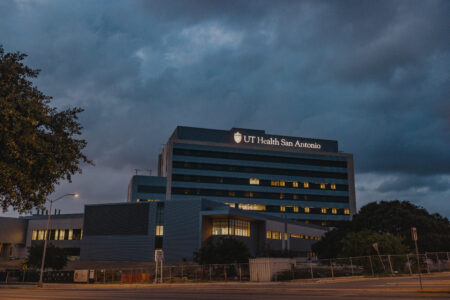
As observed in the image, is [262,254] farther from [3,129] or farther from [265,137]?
[3,129]

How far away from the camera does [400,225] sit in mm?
62469

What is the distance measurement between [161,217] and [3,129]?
6529cm

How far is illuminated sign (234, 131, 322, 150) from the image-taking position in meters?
123

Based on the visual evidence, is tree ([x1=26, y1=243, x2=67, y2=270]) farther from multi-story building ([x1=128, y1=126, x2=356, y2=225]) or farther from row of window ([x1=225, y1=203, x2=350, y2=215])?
row of window ([x1=225, y1=203, x2=350, y2=215])

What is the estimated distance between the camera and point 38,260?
60.1 m

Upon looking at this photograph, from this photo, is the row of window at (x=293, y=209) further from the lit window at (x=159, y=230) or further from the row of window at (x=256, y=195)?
the lit window at (x=159, y=230)

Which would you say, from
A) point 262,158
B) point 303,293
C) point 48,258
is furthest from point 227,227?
point 303,293

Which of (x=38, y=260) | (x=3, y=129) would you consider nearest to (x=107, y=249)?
(x=38, y=260)

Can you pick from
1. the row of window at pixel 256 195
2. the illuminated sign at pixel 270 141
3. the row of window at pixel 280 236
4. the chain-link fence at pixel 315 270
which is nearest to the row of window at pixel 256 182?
the row of window at pixel 256 195

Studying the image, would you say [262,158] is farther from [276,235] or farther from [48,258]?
[48,258]

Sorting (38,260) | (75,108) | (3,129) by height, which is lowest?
(38,260)

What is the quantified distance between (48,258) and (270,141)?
78.7 meters

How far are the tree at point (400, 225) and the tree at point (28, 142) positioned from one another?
48.1 metres

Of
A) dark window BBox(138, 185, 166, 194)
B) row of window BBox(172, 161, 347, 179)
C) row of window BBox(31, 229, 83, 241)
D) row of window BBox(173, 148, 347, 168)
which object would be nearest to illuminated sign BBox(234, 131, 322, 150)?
row of window BBox(173, 148, 347, 168)
